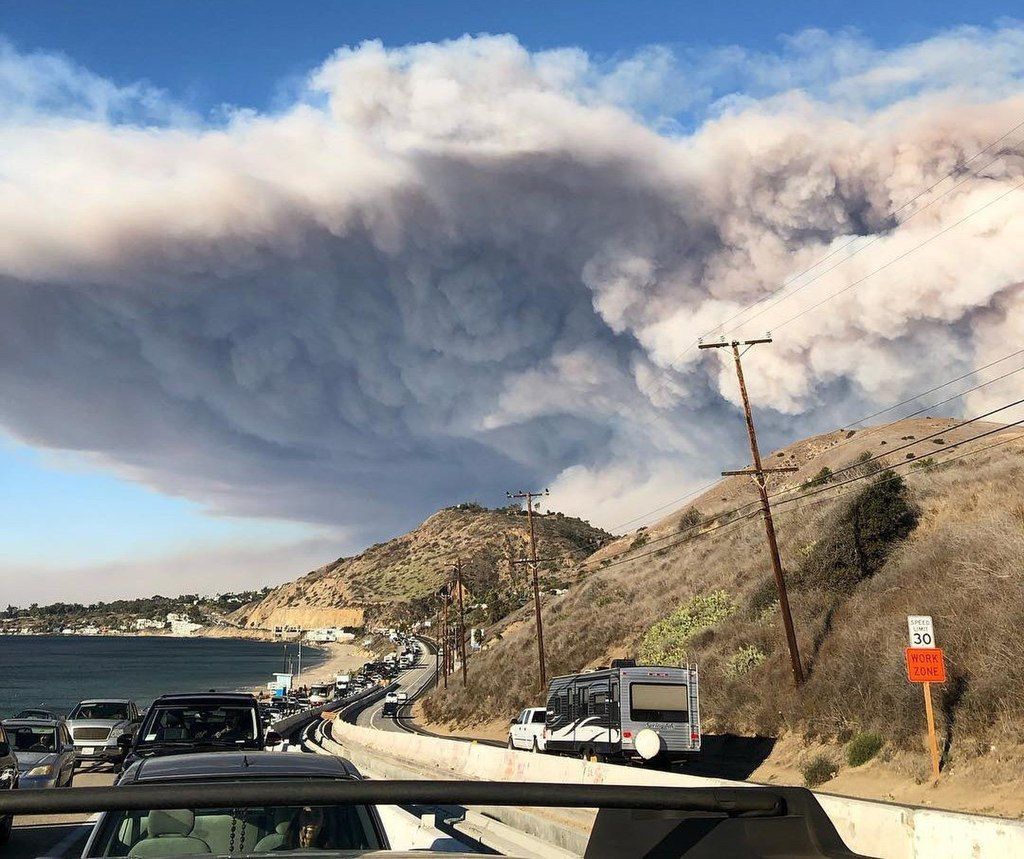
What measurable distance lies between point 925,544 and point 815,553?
6461mm

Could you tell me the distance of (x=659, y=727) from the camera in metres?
27.4

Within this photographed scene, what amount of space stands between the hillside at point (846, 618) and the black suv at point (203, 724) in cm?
1476

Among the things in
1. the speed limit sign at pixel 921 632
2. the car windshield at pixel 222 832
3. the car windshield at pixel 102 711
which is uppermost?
the speed limit sign at pixel 921 632

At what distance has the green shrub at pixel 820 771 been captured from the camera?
24422 mm

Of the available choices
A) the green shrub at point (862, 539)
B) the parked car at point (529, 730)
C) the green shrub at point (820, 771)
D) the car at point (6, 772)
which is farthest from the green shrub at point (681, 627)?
the car at point (6, 772)

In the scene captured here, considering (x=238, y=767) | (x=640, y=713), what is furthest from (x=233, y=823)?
(x=640, y=713)

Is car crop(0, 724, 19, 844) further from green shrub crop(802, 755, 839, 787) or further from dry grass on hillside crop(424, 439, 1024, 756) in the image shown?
dry grass on hillside crop(424, 439, 1024, 756)

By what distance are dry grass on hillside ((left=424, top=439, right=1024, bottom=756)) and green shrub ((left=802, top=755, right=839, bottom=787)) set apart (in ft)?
4.53

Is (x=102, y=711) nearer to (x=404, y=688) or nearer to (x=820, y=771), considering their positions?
(x=820, y=771)

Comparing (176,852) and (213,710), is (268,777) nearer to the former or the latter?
(176,852)

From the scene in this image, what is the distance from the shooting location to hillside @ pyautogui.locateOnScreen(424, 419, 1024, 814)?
2344 cm

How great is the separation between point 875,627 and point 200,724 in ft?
68.0

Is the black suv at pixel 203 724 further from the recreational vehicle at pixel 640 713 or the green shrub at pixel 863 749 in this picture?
the green shrub at pixel 863 749

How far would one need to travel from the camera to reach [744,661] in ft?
116
